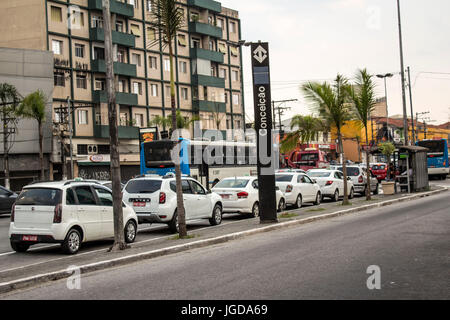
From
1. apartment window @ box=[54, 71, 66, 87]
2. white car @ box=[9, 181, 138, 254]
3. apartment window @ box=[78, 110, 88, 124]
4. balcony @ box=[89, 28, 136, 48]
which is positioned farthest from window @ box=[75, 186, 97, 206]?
balcony @ box=[89, 28, 136, 48]

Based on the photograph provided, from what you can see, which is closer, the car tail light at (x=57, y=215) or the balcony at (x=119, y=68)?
the car tail light at (x=57, y=215)

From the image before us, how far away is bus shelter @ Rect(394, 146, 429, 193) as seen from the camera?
3154 centimetres

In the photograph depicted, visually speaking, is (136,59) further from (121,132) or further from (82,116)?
(82,116)

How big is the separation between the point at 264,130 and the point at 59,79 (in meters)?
35.7

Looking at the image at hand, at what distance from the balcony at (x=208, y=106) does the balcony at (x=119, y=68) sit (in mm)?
9739

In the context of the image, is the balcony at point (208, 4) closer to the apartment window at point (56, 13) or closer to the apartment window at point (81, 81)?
the apartment window at point (81, 81)

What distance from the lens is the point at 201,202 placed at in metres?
17.9

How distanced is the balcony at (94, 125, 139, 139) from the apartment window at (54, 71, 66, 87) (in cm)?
494

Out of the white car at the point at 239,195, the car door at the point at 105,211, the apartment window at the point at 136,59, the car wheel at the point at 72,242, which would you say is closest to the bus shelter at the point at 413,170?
the white car at the point at 239,195

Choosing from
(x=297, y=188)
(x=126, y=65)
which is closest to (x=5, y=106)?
(x=126, y=65)

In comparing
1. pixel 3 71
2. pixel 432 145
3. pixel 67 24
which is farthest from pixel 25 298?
pixel 432 145

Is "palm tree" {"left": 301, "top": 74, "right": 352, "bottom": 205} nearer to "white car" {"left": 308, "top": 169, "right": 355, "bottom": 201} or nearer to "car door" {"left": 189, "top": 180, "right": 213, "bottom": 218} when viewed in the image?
"white car" {"left": 308, "top": 169, "right": 355, "bottom": 201}

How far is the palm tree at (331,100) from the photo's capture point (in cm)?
2466
